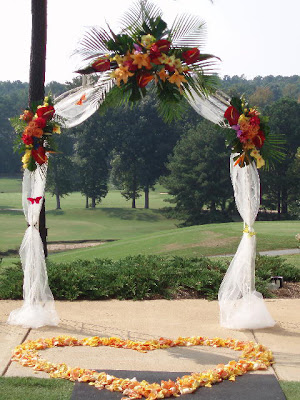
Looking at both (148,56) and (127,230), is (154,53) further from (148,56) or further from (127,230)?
(127,230)

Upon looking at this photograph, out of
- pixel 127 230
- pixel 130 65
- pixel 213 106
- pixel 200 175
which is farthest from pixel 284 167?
pixel 130 65

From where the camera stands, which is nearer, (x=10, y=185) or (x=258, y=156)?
(x=258, y=156)

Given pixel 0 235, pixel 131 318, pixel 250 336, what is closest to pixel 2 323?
pixel 131 318

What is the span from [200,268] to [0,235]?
30.9 metres

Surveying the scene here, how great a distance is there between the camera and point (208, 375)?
19.1 ft

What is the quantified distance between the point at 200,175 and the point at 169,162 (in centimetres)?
924

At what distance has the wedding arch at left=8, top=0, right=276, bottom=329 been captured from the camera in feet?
23.5

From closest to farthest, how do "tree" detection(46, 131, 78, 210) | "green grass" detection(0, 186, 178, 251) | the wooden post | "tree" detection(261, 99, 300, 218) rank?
the wooden post
"green grass" detection(0, 186, 178, 251)
"tree" detection(261, 99, 300, 218)
"tree" detection(46, 131, 78, 210)

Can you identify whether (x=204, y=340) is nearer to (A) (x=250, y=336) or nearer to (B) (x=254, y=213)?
(A) (x=250, y=336)

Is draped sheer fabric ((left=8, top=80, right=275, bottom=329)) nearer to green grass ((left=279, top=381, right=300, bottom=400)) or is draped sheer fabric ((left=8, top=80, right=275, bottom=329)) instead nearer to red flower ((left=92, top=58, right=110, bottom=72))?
red flower ((left=92, top=58, right=110, bottom=72))

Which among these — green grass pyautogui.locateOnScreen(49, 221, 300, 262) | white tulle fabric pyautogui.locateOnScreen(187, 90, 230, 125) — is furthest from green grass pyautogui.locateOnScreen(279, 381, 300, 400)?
green grass pyautogui.locateOnScreen(49, 221, 300, 262)

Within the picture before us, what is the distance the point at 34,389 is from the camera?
17.9 feet

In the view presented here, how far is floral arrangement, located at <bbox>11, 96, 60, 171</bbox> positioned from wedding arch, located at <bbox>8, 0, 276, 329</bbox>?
1 cm

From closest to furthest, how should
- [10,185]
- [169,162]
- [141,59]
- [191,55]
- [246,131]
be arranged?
1. [141,59]
2. [191,55]
3. [246,131]
4. [169,162]
5. [10,185]
